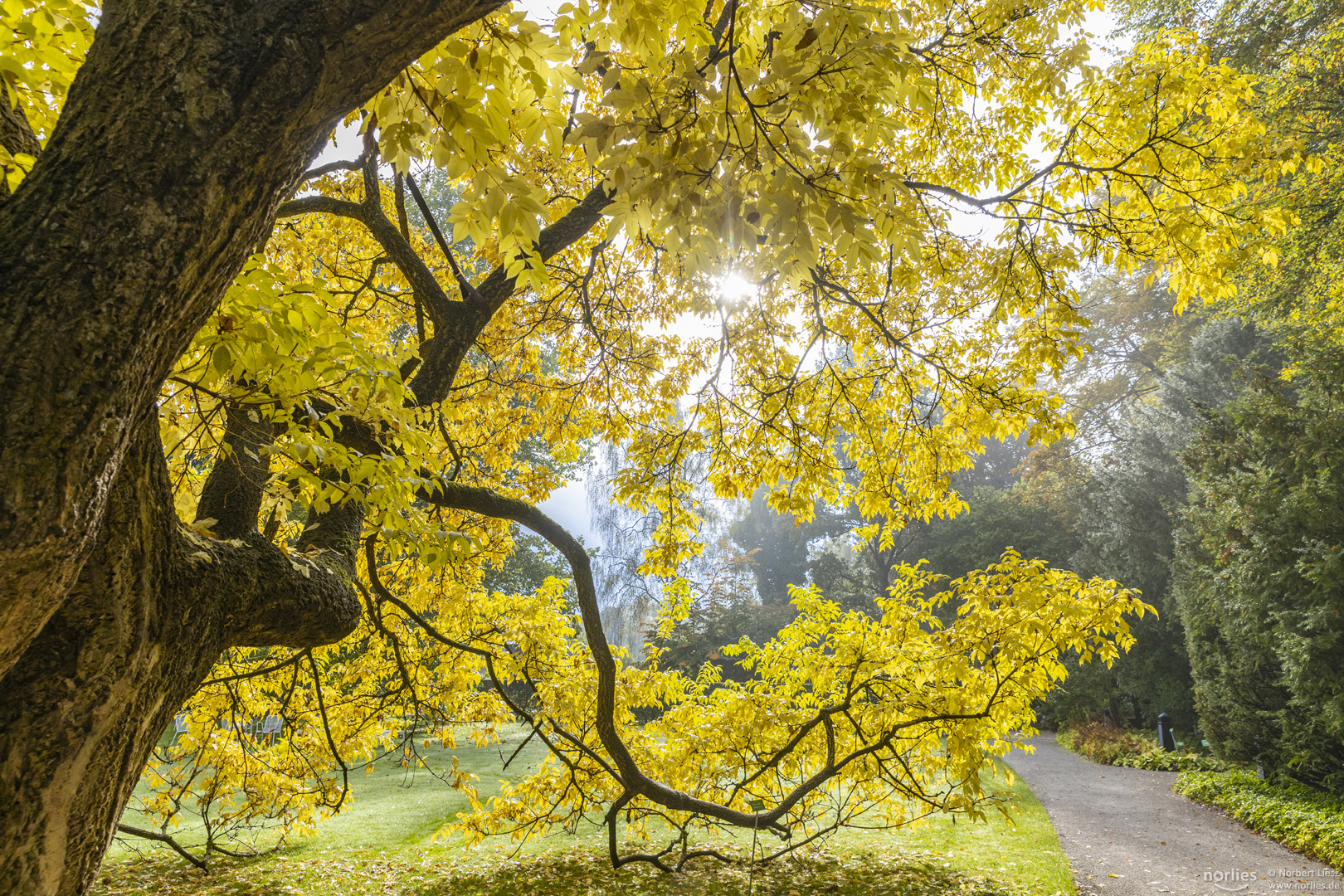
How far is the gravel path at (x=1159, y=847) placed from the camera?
5867mm

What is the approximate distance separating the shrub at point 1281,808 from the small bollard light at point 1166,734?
10.2 ft

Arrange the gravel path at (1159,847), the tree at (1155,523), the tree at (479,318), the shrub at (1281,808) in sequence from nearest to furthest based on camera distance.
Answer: the tree at (479,318)
the gravel path at (1159,847)
the shrub at (1281,808)
the tree at (1155,523)

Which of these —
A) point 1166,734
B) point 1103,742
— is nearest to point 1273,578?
point 1166,734

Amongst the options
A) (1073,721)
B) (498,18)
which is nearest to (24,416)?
(498,18)

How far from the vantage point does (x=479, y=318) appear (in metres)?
3.53

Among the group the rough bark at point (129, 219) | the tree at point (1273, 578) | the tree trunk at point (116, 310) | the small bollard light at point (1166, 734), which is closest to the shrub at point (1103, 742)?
the small bollard light at point (1166, 734)

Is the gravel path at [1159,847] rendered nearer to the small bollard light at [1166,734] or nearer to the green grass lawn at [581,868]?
the green grass lawn at [581,868]

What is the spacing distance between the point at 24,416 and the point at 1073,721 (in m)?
19.5

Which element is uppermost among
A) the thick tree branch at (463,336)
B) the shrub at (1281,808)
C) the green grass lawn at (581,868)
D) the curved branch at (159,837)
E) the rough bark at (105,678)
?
the thick tree branch at (463,336)

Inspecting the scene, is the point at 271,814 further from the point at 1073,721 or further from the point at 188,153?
the point at 1073,721

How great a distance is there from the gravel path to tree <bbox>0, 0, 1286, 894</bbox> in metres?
2.68

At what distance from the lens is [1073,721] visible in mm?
15547

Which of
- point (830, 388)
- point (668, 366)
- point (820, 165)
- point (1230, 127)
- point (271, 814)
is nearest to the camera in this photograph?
point (820, 165)

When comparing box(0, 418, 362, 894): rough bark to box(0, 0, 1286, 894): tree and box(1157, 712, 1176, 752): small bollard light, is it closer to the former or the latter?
box(0, 0, 1286, 894): tree
